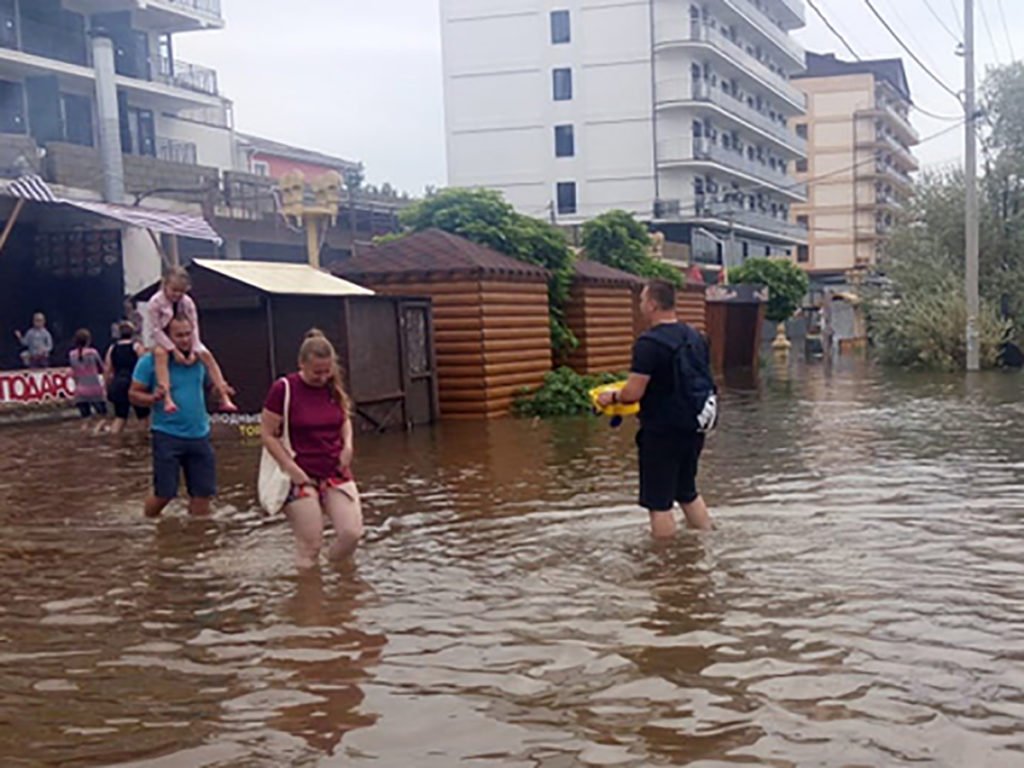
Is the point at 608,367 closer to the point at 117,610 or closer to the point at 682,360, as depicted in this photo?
the point at 682,360

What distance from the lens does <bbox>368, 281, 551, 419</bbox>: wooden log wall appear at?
16602mm

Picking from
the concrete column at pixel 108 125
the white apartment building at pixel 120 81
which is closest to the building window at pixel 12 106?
the white apartment building at pixel 120 81

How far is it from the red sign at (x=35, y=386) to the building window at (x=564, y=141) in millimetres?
44432

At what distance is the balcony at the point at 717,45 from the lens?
58.1m

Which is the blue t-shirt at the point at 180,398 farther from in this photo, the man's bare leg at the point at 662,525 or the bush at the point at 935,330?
the bush at the point at 935,330

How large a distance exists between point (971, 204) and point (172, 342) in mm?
22390

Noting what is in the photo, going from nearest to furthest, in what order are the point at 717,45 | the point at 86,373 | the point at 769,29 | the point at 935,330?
the point at 86,373 < the point at 935,330 < the point at 717,45 < the point at 769,29

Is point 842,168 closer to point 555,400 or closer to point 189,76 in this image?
point 189,76

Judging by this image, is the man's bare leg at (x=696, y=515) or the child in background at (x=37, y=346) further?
the child in background at (x=37, y=346)

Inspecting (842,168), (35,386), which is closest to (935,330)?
(35,386)

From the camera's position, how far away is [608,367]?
67.8ft

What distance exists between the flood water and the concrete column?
18.4m

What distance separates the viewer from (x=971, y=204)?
26.1 meters

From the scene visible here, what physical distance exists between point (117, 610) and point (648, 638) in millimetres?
2858
